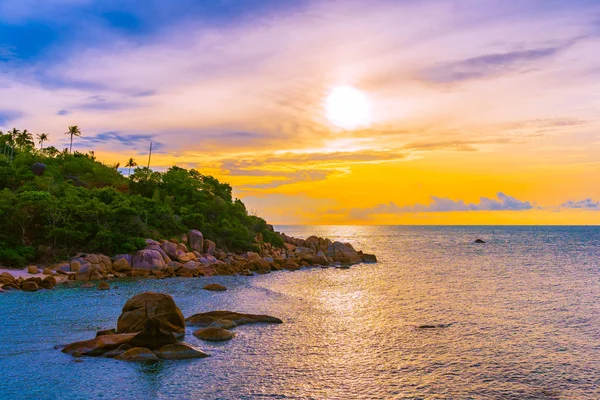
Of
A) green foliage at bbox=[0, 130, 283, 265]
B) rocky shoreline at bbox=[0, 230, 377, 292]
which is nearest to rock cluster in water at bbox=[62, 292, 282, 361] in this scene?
rocky shoreline at bbox=[0, 230, 377, 292]

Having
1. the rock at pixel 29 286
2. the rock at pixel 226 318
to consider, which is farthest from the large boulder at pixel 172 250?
the rock at pixel 226 318

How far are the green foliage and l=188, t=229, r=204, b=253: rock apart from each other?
1870mm

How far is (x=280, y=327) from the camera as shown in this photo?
27.0 meters

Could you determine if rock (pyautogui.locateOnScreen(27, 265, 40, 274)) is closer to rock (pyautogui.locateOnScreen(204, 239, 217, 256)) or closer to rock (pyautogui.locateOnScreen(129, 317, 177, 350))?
rock (pyautogui.locateOnScreen(204, 239, 217, 256))

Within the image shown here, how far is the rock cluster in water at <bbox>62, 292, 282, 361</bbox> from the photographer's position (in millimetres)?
20109

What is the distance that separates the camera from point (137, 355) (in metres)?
19.7

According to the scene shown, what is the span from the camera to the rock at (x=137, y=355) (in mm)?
19578

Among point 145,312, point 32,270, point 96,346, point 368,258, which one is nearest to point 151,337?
point 145,312

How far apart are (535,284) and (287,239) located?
50.4 m

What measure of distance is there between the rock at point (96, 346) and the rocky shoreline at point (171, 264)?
20574 millimetres

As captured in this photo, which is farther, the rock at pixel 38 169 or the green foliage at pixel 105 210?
the rock at pixel 38 169

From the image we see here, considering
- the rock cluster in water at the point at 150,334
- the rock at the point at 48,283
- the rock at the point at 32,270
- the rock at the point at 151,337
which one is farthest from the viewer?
the rock at the point at 32,270

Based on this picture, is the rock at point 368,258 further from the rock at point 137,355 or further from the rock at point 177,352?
the rock at point 137,355

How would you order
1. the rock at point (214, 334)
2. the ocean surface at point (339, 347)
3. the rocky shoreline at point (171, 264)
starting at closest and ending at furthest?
1. the ocean surface at point (339, 347)
2. the rock at point (214, 334)
3. the rocky shoreline at point (171, 264)
